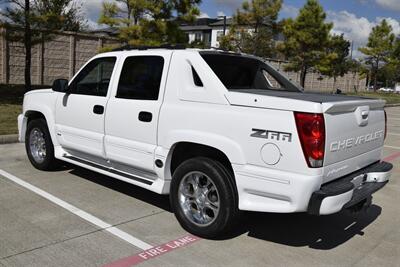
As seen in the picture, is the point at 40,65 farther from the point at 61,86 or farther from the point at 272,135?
the point at 272,135

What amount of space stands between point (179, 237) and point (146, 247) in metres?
0.40

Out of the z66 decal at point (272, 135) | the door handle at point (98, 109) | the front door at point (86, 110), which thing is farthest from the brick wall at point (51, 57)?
the z66 decal at point (272, 135)

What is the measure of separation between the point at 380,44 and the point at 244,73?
42.7m

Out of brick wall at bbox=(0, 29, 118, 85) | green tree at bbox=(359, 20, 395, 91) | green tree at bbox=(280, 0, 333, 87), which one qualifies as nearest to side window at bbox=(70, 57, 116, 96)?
brick wall at bbox=(0, 29, 118, 85)

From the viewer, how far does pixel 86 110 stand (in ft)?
18.3

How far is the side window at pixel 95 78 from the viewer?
5.51 metres

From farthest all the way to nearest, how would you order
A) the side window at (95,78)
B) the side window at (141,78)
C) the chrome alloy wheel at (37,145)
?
the chrome alloy wheel at (37,145), the side window at (95,78), the side window at (141,78)

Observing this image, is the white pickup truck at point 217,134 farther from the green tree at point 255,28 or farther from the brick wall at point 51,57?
the green tree at point 255,28

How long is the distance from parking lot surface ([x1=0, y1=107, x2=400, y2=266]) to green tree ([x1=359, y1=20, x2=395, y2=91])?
41263 millimetres

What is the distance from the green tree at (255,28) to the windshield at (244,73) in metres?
22.1

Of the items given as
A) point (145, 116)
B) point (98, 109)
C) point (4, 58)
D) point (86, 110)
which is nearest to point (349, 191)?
point (145, 116)

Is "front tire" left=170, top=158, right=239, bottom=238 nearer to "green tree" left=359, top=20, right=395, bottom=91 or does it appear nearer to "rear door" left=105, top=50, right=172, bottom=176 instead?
"rear door" left=105, top=50, right=172, bottom=176

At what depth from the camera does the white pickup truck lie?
3.72 m

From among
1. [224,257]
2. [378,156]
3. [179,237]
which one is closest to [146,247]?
[179,237]
